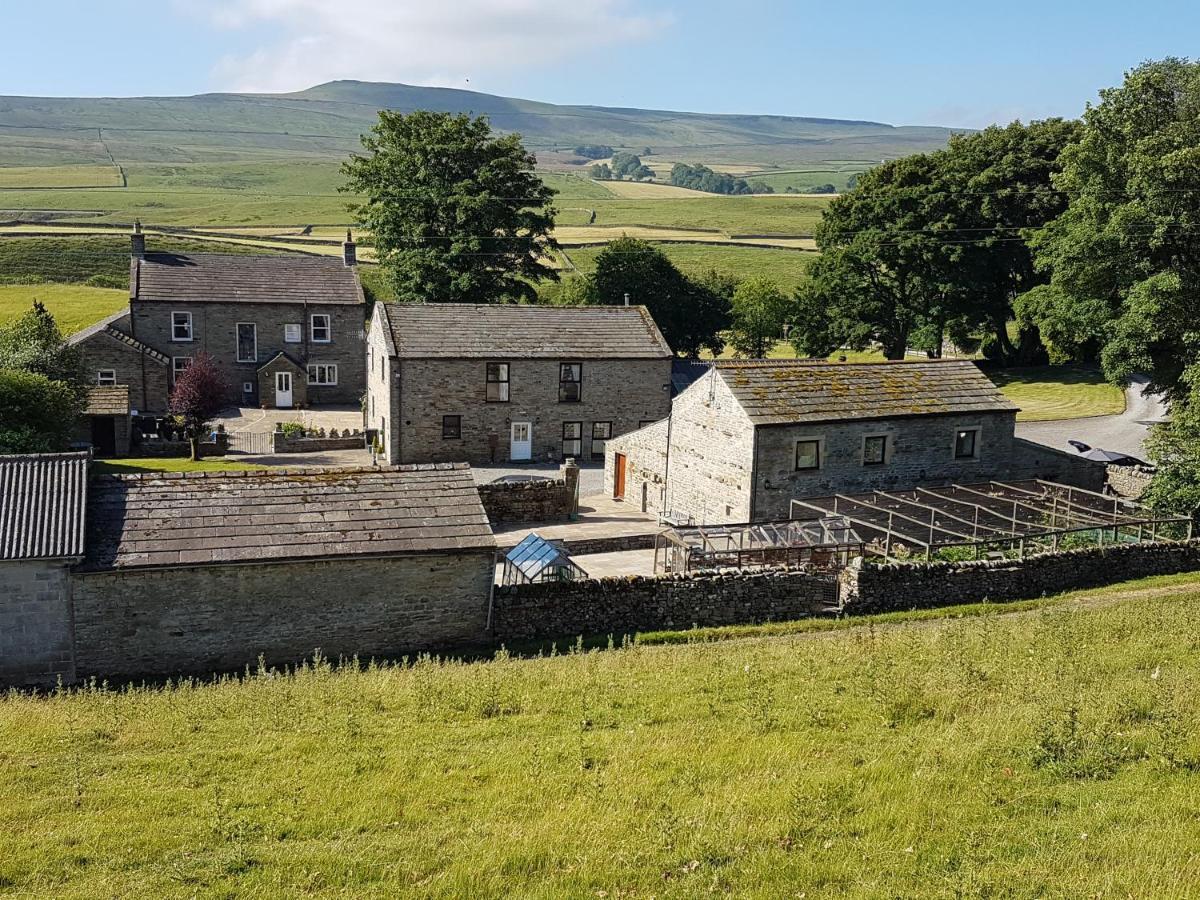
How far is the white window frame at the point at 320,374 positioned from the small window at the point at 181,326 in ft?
21.4

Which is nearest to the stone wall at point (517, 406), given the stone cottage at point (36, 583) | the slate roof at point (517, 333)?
the slate roof at point (517, 333)

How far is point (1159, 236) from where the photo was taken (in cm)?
4194

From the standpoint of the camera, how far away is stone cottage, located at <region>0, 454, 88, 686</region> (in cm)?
1948

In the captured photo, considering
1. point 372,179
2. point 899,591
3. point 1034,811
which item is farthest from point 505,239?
point 1034,811

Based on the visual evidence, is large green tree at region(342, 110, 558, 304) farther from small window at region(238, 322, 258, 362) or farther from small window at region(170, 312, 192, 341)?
small window at region(170, 312, 192, 341)

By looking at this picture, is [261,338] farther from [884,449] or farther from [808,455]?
[884,449]

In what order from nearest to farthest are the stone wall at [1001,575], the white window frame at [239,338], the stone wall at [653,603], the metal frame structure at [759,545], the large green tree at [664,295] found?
the stone wall at [653,603] → the stone wall at [1001,575] → the metal frame structure at [759,545] → the white window frame at [239,338] → the large green tree at [664,295]

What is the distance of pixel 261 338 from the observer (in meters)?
59.7

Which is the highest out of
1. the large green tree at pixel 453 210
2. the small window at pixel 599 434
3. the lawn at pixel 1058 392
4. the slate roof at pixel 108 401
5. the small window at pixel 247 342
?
the large green tree at pixel 453 210

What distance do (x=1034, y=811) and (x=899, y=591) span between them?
44.1 ft

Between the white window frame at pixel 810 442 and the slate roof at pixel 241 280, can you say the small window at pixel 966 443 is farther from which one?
the slate roof at pixel 241 280

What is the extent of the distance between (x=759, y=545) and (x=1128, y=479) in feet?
52.9

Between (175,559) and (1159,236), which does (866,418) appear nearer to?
(1159,236)

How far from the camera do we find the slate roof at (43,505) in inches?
770
